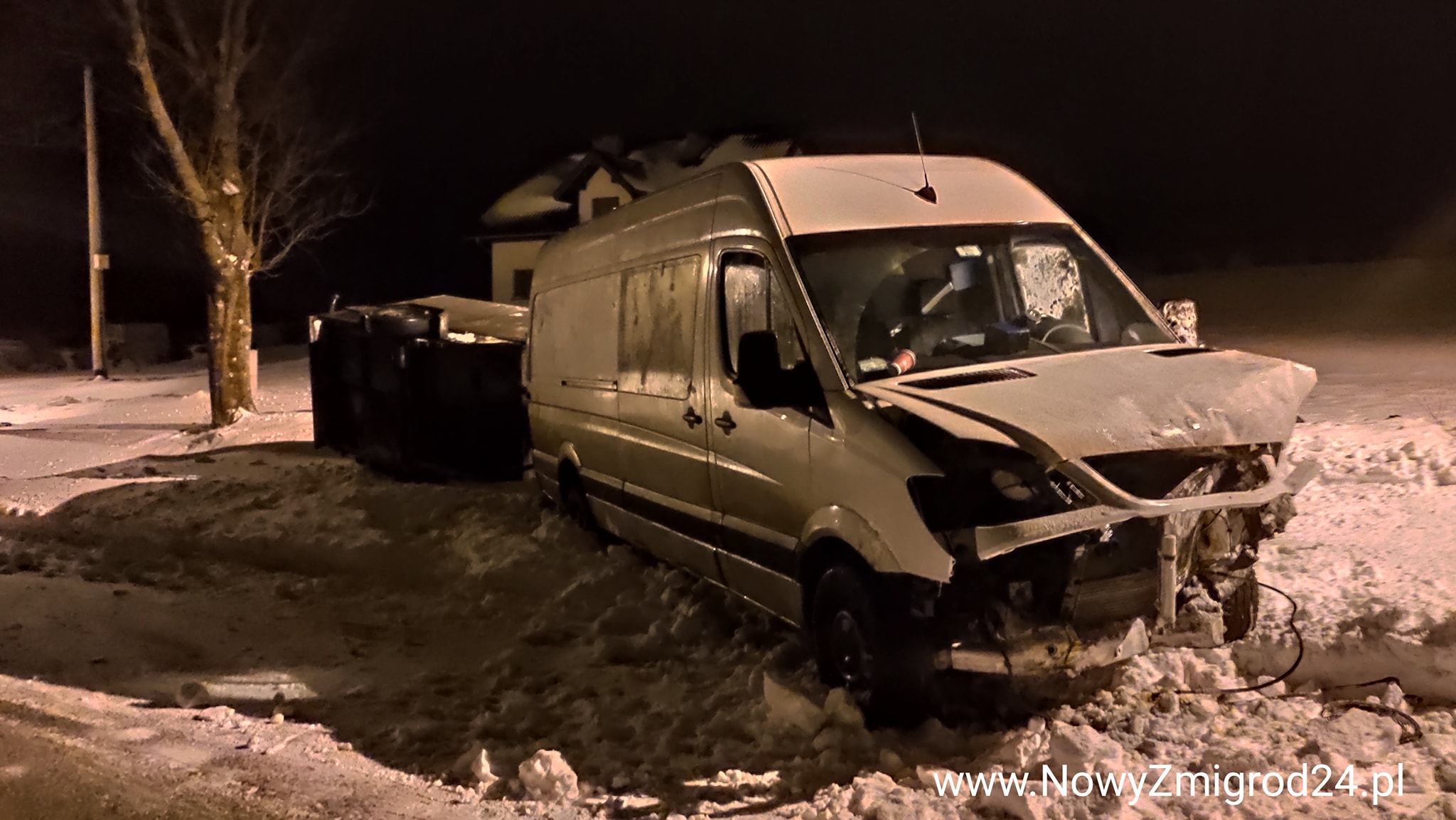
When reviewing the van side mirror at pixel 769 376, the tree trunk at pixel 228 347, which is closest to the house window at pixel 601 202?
the tree trunk at pixel 228 347

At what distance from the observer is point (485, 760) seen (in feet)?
14.4

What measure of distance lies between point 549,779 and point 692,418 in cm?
221

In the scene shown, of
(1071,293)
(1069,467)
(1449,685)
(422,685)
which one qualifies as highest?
(1071,293)

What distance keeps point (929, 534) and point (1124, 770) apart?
3.54ft

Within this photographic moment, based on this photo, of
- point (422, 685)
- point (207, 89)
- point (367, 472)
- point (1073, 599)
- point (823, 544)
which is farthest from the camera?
point (207, 89)

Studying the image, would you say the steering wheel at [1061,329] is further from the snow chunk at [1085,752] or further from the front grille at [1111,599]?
the snow chunk at [1085,752]

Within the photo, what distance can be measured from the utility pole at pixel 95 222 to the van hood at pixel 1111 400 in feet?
63.1

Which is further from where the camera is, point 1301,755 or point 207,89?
point 207,89

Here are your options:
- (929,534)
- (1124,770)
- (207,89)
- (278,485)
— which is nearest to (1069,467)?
(929,534)

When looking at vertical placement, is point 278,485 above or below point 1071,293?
below

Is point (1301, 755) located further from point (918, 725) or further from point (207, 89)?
point (207, 89)

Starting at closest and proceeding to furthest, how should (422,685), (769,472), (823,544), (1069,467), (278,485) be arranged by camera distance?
(1069,467) → (823,544) → (769,472) → (422,685) → (278,485)

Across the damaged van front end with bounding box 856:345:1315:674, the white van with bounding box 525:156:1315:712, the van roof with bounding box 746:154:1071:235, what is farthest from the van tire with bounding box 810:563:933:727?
the van roof with bounding box 746:154:1071:235

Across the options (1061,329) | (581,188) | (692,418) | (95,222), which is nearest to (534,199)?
(581,188)
